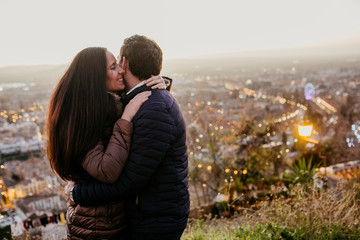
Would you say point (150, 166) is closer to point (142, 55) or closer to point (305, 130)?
point (142, 55)

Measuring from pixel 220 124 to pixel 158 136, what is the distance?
6149 millimetres

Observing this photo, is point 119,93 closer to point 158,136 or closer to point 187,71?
point 158,136

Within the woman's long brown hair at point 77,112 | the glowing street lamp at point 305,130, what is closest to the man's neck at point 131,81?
the woman's long brown hair at point 77,112

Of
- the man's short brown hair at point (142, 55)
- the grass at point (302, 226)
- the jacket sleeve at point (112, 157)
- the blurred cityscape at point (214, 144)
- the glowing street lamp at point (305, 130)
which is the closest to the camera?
the jacket sleeve at point (112, 157)

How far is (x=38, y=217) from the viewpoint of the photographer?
870 cm

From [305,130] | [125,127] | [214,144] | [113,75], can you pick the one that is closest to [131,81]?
[113,75]

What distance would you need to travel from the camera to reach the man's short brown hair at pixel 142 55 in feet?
4.00

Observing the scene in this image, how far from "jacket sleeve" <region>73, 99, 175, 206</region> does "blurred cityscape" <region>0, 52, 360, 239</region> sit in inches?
22.4

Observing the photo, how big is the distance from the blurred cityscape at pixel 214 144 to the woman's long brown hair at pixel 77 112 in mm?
291

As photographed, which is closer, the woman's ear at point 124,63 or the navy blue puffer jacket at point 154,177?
the navy blue puffer jacket at point 154,177

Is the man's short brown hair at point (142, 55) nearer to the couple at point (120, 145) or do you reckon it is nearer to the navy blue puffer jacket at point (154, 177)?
the couple at point (120, 145)

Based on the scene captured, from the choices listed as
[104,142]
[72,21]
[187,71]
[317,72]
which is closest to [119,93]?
[104,142]

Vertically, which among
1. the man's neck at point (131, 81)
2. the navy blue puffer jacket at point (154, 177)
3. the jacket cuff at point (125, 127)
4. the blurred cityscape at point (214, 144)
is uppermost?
the man's neck at point (131, 81)

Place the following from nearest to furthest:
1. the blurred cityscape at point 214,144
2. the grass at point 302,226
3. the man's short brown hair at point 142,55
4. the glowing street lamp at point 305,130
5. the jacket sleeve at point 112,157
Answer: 1. the jacket sleeve at point 112,157
2. the man's short brown hair at point 142,55
3. the grass at point 302,226
4. the blurred cityscape at point 214,144
5. the glowing street lamp at point 305,130
